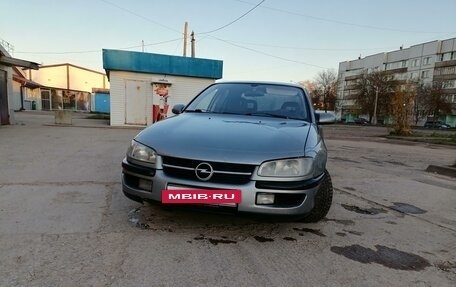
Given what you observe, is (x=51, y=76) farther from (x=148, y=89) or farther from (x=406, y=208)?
(x=406, y=208)

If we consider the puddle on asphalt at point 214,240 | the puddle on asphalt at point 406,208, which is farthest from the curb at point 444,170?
the puddle on asphalt at point 214,240

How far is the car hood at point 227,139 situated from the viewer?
2.76 metres

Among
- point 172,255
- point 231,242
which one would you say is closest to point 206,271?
point 172,255


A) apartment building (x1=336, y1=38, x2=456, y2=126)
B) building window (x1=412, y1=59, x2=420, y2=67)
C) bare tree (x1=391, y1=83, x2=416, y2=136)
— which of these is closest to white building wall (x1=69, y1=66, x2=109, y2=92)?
bare tree (x1=391, y1=83, x2=416, y2=136)

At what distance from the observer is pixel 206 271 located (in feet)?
8.00

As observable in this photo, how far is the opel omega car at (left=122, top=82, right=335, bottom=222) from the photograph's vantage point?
271cm

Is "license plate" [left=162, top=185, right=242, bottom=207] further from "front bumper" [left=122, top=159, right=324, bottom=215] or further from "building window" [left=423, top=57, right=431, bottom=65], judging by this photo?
"building window" [left=423, top=57, right=431, bottom=65]

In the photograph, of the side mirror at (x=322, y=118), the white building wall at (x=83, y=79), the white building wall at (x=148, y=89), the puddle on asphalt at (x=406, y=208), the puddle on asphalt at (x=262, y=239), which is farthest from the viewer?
the white building wall at (x=83, y=79)

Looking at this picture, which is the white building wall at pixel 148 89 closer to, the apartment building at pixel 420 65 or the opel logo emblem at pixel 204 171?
the opel logo emblem at pixel 204 171

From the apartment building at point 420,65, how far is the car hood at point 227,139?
68680mm

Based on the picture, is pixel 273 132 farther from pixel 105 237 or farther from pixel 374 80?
pixel 374 80

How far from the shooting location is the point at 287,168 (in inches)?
110

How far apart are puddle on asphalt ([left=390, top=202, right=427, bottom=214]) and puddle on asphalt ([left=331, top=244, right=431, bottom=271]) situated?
1.54m

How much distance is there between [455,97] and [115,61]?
69407 mm
